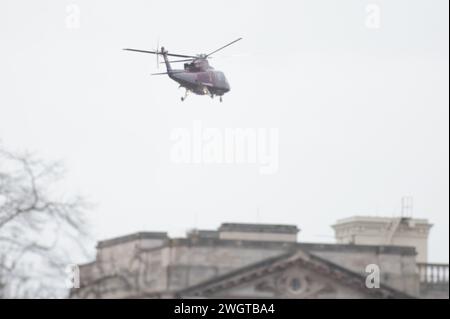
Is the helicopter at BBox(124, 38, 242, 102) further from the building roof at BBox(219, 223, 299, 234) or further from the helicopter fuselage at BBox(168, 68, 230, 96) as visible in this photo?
the building roof at BBox(219, 223, 299, 234)

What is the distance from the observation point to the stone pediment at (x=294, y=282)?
13750 cm

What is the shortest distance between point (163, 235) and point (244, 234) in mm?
5032

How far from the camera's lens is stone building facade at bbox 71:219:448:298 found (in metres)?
138

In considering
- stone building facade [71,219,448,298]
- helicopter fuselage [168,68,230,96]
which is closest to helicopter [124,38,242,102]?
helicopter fuselage [168,68,230,96]

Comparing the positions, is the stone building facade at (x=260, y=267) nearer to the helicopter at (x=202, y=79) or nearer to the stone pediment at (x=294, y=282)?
the stone pediment at (x=294, y=282)

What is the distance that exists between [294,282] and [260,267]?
2165 millimetres

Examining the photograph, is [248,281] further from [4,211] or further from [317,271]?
[4,211]

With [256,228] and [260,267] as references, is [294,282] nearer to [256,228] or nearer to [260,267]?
[260,267]

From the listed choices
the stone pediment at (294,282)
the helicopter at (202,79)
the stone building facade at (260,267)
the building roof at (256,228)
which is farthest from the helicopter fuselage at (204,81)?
the building roof at (256,228)

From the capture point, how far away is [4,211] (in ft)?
213

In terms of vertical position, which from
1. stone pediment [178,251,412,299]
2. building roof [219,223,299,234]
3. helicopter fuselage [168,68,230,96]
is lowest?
stone pediment [178,251,412,299]

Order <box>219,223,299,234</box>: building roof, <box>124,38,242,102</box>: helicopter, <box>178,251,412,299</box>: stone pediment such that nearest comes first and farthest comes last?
<box>124,38,242,102</box>: helicopter → <box>178,251,412,299</box>: stone pediment → <box>219,223,299,234</box>: building roof

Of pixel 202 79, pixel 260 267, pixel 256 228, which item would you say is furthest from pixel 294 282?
pixel 202 79
